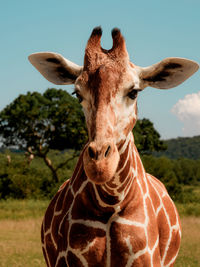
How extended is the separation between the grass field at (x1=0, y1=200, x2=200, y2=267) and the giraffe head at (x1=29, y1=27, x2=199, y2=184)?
8.91 metres

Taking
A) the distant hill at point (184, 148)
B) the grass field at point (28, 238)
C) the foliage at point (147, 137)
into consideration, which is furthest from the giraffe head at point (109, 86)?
the distant hill at point (184, 148)

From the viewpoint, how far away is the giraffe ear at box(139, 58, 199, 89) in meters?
3.60

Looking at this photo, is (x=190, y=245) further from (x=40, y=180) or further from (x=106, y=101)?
(x=40, y=180)

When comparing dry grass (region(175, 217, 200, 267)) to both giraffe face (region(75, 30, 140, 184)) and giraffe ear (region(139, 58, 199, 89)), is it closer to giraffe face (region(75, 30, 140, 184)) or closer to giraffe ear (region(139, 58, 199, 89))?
giraffe ear (region(139, 58, 199, 89))

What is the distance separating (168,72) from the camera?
3.70 meters

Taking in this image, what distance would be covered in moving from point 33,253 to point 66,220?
10.4m

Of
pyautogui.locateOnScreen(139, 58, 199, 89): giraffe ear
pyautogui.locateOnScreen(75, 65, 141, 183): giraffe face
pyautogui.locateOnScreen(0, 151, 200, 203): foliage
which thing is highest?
pyautogui.locateOnScreen(139, 58, 199, 89): giraffe ear

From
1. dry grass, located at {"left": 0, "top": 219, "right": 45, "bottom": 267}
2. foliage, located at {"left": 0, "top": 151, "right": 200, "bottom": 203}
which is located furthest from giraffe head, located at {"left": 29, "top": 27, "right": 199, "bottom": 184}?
foliage, located at {"left": 0, "top": 151, "right": 200, "bottom": 203}

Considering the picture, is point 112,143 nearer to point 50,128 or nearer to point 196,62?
point 196,62

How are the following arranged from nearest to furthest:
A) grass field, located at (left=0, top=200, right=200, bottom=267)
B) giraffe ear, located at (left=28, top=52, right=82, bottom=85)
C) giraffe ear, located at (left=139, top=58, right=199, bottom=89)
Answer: giraffe ear, located at (left=139, top=58, right=199, bottom=89) → giraffe ear, located at (left=28, top=52, right=82, bottom=85) → grass field, located at (left=0, top=200, right=200, bottom=267)

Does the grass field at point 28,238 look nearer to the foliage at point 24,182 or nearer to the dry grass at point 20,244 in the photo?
the dry grass at point 20,244

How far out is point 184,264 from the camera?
11133mm

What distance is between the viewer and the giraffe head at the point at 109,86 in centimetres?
286

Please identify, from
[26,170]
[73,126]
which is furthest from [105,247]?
[26,170]
